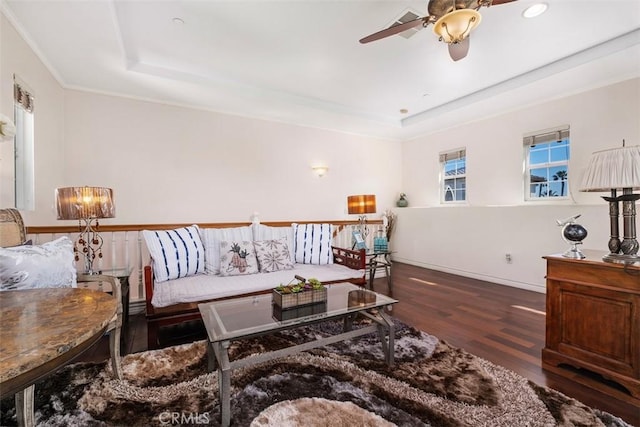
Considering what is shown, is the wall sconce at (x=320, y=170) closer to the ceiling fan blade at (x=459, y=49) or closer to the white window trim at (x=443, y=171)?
the white window trim at (x=443, y=171)

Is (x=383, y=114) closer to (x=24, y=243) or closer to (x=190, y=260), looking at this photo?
(x=190, y=260)

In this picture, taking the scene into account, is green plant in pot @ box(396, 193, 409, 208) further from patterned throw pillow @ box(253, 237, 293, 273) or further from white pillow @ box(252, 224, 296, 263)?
patterned throw pillow @ box(253, 237, 293, 273)

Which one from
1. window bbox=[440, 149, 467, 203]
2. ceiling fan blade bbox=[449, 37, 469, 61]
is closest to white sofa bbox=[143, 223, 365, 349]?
ceiling fan blade bbox=[449, 37, 469, 61]

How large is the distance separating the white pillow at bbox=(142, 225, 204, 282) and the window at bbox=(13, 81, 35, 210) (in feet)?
3.50

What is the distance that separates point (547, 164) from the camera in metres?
4.02

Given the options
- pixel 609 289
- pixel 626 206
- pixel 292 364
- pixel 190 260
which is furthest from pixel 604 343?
pixel 190 260

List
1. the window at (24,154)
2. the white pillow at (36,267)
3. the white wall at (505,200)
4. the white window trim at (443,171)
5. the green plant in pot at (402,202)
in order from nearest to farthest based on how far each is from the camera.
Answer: the white pillow at (36,267), the window at (24,154), the white wall at (505,200), the white window trim at (443,171), the green plant in pot at (402,202)

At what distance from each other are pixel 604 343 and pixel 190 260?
10.9 ft

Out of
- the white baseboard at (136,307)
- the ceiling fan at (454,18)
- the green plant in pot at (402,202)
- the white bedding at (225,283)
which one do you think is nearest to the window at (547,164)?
the green plant in pot at (402,202)

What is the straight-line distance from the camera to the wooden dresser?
1.73 m

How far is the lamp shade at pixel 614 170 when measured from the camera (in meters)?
1.75

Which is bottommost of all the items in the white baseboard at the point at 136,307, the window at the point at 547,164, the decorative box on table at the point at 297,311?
the white baseboard at the point at 136,307

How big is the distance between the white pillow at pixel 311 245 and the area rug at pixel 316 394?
4.81ft

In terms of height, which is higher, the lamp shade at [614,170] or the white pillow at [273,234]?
the lamp shade at [614,170]
